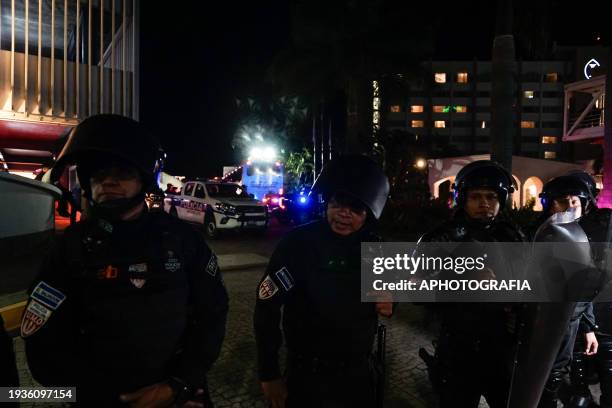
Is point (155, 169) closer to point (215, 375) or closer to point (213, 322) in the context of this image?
point (213, 322)

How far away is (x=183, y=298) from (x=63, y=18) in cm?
1217

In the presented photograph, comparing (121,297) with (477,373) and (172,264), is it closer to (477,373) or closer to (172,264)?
(172,264)

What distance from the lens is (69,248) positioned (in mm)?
1610

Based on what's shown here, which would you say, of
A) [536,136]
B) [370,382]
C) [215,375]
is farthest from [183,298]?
[536,136]

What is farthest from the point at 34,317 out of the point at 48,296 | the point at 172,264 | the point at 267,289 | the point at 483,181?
the point at 483,181

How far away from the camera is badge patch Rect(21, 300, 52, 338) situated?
1.53 metres

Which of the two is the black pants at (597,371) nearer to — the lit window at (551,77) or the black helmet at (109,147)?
the black helmet at (109,147)

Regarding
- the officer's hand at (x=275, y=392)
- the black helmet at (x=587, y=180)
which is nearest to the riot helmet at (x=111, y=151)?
the officer's hand at (x=275, y=392)

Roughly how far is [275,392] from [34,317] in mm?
1043

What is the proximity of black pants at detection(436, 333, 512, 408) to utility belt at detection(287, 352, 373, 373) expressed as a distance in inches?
24.7

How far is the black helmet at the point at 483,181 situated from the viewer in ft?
8.20

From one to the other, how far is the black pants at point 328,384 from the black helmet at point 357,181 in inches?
29.5

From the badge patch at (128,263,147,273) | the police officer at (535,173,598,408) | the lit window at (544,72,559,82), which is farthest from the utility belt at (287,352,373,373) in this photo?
the lit window at (544,72,559,82)

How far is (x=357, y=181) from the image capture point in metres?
1.96
